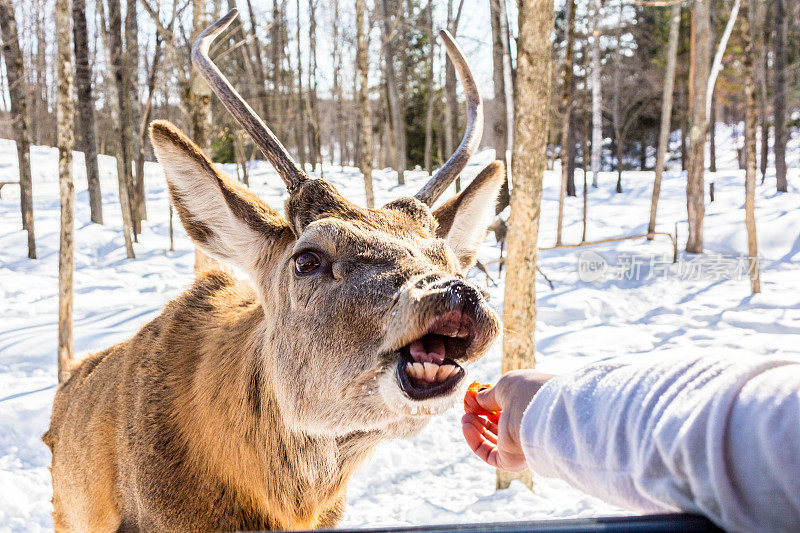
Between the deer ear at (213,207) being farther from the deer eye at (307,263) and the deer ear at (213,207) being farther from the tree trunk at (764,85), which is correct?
the tree trunk at (764,85)

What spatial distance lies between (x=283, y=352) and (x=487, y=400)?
91 cm

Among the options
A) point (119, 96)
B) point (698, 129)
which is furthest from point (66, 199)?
point (698, 129)

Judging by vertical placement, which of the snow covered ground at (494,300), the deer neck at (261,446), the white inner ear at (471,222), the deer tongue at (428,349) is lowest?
the snow covered ground at (494,300)

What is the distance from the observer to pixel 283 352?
2143 mm

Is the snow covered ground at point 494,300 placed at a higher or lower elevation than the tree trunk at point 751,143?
lower

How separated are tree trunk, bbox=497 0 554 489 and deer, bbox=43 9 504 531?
6.63 feet

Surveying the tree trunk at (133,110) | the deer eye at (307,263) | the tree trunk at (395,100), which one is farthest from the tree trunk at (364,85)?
the tree trunk at (395,100)

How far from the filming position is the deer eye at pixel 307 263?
2.08 metres

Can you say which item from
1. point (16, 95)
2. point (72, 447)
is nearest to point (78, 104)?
point (16, 95)

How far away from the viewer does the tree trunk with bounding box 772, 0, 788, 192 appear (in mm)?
17562

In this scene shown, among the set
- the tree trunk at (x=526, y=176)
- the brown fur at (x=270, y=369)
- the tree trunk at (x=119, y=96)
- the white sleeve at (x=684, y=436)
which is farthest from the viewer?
the tree trunk at (x=119, y=96)

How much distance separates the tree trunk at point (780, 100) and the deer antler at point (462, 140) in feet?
60.5

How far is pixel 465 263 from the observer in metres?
2.91

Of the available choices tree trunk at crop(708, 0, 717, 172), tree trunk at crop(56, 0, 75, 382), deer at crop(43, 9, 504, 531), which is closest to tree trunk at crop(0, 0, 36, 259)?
tree trunk at crop(56, 0, 75, 382)
